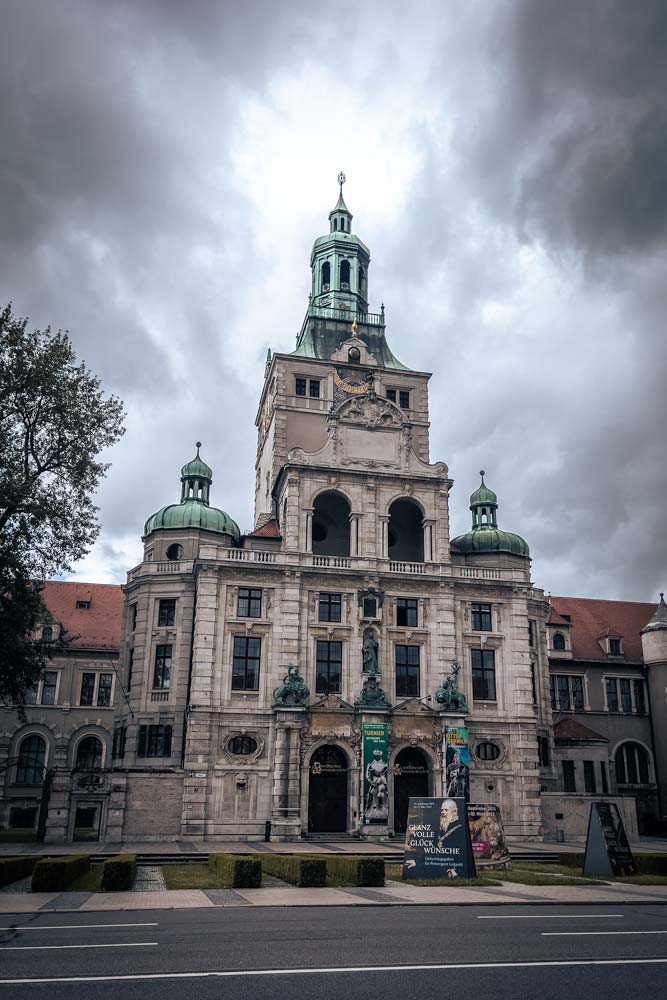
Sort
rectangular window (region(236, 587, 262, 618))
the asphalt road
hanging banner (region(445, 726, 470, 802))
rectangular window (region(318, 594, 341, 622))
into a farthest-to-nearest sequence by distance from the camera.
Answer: rectangular window (region(318, 594, 341, 622))
rectangular window (region(236, 587, 262, 618))
hanging banner (region(445, 726, 470, 802))
the asphalt road

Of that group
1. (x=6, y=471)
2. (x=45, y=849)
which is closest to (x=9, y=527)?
(x=6, y=471)

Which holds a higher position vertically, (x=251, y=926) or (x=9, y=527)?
(x=9, y=527)

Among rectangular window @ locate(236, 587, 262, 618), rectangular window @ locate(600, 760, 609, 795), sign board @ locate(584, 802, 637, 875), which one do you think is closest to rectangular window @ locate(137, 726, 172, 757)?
rectangular window @ locate(236, 587, 262, 618)

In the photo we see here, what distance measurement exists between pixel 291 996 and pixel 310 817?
39.5m

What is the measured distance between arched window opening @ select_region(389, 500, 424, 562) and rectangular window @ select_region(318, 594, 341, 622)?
24.9 ft

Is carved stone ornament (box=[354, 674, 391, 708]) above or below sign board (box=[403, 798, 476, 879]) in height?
above

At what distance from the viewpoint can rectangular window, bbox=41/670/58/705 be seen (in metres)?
66.2

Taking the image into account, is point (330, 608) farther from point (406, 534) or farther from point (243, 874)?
point (243, 874)

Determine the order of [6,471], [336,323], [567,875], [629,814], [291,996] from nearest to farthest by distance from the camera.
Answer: [291,996] < [567,875] < [6,471] < [629,814] < [336,323]

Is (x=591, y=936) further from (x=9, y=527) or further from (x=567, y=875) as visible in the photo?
(x=9, y=527)

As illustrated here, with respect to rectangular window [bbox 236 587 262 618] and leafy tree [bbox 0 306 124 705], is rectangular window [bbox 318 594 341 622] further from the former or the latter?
leafy tree [bbox 0 306 124 705]

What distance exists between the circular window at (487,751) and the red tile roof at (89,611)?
Result: 29916 millimetres

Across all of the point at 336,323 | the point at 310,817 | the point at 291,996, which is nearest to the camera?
the point at 291,996

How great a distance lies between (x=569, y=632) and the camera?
6712 centimetres
